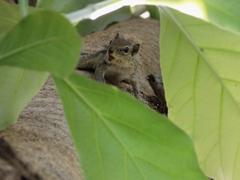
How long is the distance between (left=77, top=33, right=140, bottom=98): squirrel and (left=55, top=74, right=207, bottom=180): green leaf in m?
0.56

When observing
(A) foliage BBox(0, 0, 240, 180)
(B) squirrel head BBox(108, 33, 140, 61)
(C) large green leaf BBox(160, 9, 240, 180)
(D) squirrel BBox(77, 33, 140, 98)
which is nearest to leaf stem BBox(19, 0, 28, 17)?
(A) foliage BBox(0, 0, 240, 180)

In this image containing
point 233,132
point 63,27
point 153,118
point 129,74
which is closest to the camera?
point 63,27

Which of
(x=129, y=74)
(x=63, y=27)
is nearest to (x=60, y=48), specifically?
(x=63, y=27)

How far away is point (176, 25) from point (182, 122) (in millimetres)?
108

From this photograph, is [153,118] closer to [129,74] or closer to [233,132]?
[233,132]

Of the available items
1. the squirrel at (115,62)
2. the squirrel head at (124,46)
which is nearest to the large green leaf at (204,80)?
the squirrel at (115,62)

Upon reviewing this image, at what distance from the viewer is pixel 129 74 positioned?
4.53 ft

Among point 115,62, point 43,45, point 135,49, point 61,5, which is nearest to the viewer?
point 43,45

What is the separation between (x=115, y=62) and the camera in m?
1.68

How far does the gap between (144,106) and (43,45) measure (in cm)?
12

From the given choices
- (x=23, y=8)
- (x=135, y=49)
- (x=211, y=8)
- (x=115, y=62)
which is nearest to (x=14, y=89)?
(x=23, y=8)

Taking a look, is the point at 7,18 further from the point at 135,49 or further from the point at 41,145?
the point at 135,49

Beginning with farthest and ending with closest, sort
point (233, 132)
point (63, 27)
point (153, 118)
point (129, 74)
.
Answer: point (129, 74)
point (233, 132)
point (153, 118)
point (63, 27)

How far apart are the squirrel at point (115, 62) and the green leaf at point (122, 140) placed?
56 centimetres
